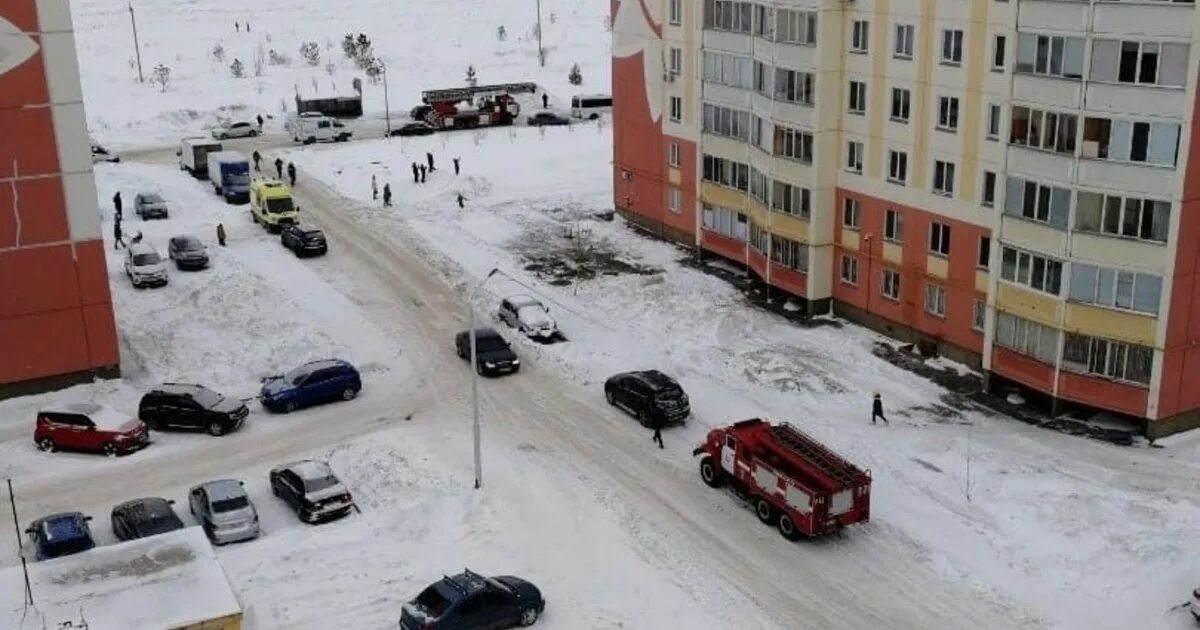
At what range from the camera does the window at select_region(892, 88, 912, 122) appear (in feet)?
156

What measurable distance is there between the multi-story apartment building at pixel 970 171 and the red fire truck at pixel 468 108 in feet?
119

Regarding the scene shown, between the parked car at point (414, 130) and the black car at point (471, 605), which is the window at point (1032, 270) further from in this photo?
the parked car at point (414, 130)

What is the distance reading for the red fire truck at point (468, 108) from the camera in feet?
317

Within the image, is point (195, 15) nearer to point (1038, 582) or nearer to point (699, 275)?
point (699, 275)

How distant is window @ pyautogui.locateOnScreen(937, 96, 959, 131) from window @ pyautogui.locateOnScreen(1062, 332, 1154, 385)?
9602mm

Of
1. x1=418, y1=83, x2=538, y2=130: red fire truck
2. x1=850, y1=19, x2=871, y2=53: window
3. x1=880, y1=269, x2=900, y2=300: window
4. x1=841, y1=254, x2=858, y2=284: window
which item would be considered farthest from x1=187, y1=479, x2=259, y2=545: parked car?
x1=418, y1=83, x2=538, y2=130: red fire truck

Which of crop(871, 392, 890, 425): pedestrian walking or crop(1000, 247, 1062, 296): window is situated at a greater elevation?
crop(1000, 247, 1062, 296): window

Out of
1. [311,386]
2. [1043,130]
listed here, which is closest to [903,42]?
[1043,130]

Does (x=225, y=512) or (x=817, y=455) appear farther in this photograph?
(x=817, y=455)

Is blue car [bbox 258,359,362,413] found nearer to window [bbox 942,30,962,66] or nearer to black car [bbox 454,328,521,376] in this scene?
black car [bbox 454,328,521,376]

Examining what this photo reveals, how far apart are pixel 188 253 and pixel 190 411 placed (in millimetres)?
19120

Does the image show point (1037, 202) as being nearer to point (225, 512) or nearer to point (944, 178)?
point (944, 178)

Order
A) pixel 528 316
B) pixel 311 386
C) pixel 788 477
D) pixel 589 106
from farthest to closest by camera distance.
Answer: pixel 589 106 < pixel 528 316 < pixel 311 386 < pixel 788 477

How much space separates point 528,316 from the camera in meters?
51.0
